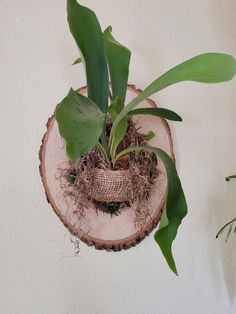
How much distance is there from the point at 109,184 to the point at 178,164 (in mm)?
313

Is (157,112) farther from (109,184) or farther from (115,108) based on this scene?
(109,184)

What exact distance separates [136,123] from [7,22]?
495 mm

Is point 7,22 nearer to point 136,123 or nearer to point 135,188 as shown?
point 136,123

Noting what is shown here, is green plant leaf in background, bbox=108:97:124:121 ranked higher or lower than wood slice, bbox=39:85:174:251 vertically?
higher

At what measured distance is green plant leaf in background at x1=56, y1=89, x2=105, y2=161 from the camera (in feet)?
1.80

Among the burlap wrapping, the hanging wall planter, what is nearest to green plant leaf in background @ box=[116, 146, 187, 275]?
the hanging wall planter

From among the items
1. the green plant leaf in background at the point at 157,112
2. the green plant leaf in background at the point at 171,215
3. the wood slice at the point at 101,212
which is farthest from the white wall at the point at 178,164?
the green plant leaf in background at the point at 171,215

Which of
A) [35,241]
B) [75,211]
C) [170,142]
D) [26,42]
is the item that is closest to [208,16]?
[170,142]

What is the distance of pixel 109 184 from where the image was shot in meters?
0.85

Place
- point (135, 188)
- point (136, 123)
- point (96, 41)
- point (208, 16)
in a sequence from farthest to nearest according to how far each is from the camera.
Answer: point (208, 16), point (136, 123), point (135, 188), point (96, 41)

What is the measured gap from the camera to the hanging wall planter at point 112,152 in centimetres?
60

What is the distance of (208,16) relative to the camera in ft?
3.60

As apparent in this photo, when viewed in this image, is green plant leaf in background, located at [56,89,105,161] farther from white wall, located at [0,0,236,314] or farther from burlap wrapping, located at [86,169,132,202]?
white wall, located at [0,0,236,314]

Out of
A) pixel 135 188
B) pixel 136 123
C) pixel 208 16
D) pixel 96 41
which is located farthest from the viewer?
pixel 208 16
